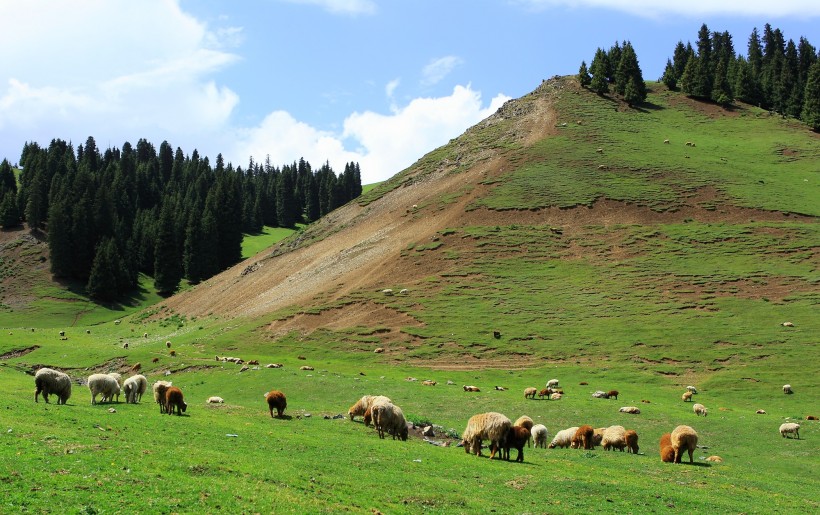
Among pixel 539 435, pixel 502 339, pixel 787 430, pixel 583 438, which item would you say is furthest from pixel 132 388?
pixel 502 339

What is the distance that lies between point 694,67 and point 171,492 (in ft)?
462

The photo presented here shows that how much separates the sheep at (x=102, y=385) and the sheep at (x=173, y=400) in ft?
8.99

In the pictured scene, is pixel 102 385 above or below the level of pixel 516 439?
above

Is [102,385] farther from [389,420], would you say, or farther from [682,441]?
[682,441]

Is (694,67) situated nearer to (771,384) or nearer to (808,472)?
(771,384)

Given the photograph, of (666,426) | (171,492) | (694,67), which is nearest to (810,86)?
(694,67)

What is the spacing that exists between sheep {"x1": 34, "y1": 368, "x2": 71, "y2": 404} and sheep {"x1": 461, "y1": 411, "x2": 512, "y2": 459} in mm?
15641

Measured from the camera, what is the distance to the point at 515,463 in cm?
2272

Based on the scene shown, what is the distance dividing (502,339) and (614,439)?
28.8m

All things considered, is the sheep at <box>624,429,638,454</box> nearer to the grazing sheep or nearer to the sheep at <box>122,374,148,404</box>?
the grazing sheep

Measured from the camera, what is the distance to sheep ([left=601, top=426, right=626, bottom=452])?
28.4 metres

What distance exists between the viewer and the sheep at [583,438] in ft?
93.7

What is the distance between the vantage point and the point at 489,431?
23.3 m

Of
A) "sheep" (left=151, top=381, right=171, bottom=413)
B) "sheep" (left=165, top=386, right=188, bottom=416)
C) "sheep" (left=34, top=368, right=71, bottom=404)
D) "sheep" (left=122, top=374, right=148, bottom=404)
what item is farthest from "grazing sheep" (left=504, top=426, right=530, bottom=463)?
"sheep" (left=34, top=368, right=71, bottom=404)
